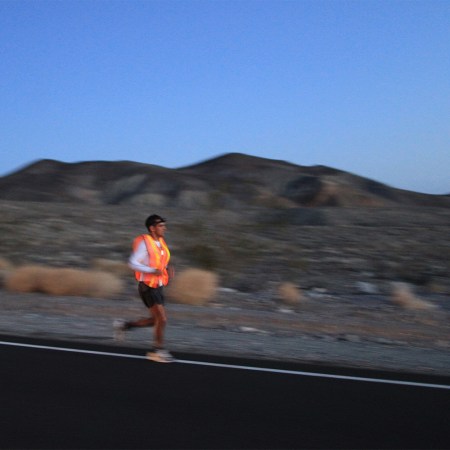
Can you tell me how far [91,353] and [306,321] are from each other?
5505mm

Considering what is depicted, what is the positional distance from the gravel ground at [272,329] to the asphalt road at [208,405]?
115 cm

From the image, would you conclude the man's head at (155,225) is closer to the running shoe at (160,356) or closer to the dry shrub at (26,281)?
the running shoe at (160,356)

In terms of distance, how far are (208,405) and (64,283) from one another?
12.0 m

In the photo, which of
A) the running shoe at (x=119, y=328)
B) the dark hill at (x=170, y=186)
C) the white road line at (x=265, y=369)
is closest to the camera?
the white road line at (x=265, y=369)

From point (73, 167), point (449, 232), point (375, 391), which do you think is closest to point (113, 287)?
point (375, 391)

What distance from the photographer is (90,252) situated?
27.8m

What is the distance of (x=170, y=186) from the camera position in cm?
9494

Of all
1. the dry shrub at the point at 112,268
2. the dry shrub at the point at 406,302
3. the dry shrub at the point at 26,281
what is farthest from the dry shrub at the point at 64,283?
the dry shrub at the point at 406,302

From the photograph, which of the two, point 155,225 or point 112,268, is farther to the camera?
point 112,268

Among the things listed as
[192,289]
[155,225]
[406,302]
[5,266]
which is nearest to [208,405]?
[155,225]

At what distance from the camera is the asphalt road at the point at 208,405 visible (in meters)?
5.98

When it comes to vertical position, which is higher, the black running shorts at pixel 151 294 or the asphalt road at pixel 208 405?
the black running shorts at pixel 151 294

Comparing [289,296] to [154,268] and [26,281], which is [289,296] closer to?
[26,281]

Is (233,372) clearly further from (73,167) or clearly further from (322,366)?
(73,167)
